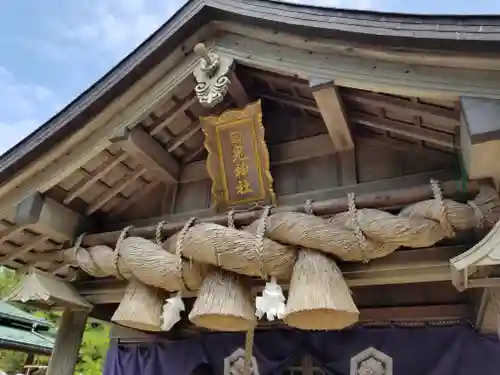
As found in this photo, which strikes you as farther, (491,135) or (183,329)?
(183,329)

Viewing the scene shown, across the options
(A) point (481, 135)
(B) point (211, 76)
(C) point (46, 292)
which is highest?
(B) point (211, 76)

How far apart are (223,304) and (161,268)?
56cm

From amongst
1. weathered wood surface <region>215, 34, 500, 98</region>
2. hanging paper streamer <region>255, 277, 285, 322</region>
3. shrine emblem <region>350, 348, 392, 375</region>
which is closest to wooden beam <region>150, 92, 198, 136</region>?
weathered wood surface <region>215, 34, 500, 98</region>

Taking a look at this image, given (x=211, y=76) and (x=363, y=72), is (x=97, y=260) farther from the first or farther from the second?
(x=363, y=72)

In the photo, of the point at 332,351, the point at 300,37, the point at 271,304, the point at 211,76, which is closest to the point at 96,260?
the point at 271,304

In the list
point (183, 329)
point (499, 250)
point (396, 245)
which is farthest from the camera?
point (183, 329)

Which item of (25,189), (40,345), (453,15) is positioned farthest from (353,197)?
(40,345)

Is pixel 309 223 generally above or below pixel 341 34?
below

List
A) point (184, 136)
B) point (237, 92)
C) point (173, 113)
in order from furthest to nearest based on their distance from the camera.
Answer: point (184, 136) → point (173, 113) → point (237, 92)

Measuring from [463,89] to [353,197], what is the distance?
3.21 ft

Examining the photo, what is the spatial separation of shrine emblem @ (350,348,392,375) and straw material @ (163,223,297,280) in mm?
1556

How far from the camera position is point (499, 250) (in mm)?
2248

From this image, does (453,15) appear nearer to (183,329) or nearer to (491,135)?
(491,135)

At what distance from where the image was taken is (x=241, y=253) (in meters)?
2.94
